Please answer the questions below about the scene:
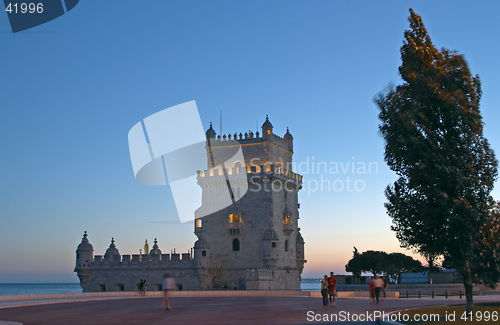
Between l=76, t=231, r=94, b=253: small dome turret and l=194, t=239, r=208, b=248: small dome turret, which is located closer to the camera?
l=194, t=239, r=208, b=248: small dome turret

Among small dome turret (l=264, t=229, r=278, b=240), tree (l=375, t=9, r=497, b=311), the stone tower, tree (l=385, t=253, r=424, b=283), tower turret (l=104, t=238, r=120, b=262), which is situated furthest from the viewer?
tree (l=385, t=253, r=424, b=283)

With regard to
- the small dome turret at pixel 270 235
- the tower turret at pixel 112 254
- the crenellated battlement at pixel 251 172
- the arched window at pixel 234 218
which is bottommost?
the tower turret at pixel 112 254

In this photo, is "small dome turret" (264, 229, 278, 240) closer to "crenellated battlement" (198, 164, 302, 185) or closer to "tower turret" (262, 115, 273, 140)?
"crenellated battlement" (198, 164, 302, 185)

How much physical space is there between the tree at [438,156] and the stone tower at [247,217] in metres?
34.4

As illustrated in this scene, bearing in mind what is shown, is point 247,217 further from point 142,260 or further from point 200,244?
point 142,260

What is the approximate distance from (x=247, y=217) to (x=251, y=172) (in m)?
4.84

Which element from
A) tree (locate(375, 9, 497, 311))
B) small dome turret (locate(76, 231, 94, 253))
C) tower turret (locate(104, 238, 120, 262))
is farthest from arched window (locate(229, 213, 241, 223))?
tree (locate(375, 9, 497, 311))

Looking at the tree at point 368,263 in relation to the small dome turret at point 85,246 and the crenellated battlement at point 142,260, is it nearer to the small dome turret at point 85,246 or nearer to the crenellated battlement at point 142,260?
the crenellated battlement at point 142,260

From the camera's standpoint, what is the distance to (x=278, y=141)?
64250mm

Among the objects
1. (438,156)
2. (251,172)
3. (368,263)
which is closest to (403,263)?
(368,263)

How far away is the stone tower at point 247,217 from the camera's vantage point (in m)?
59.2

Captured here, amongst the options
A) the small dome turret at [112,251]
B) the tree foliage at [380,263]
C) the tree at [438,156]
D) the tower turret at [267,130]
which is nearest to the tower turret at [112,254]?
the small dome turret at [112,251]

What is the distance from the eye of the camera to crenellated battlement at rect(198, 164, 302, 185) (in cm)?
6003

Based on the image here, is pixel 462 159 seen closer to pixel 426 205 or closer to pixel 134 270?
pixel 426 205
